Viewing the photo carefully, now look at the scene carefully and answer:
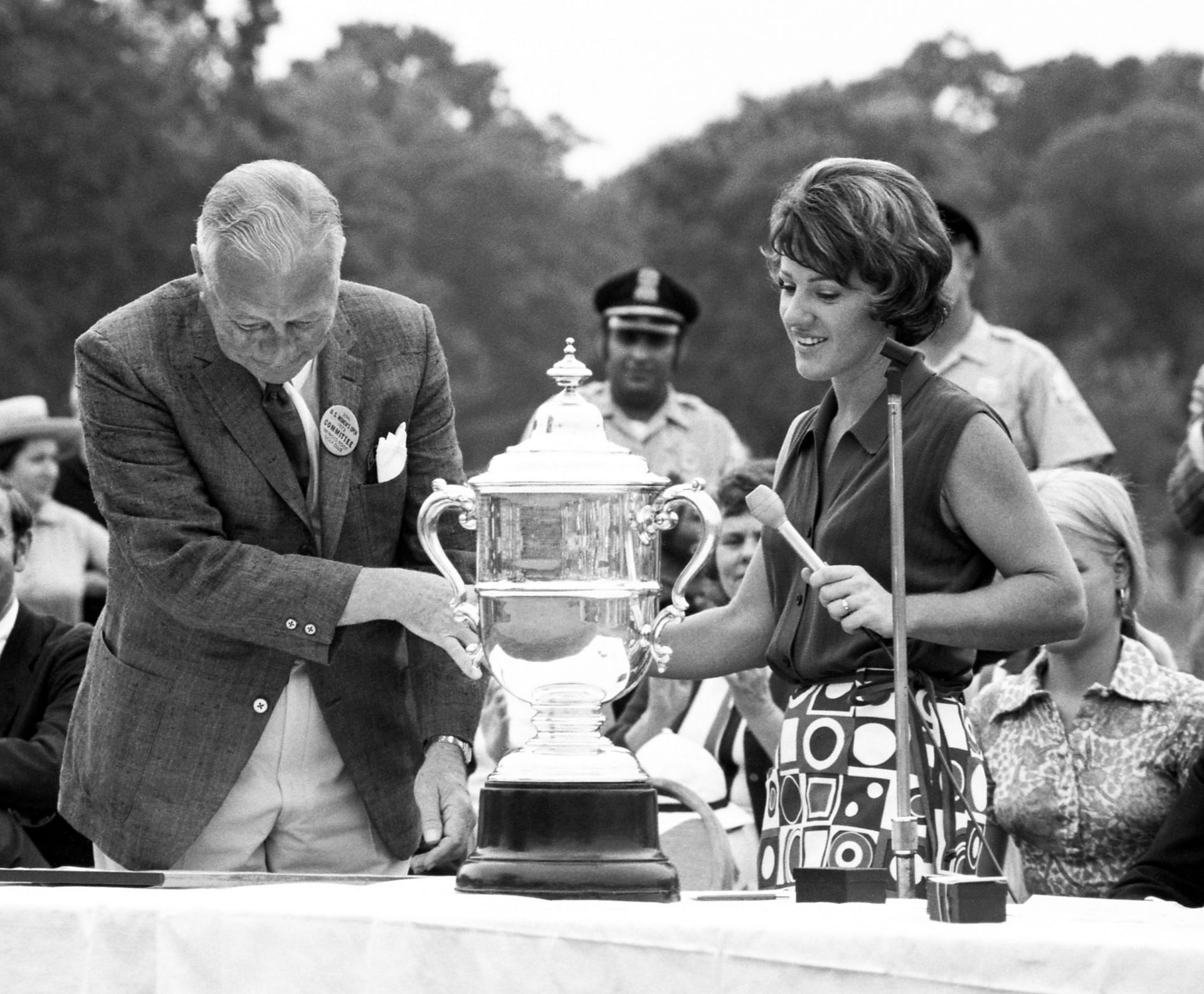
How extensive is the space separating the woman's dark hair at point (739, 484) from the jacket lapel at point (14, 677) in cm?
167

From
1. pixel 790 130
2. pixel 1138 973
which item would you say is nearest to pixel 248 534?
pixel 1138 973

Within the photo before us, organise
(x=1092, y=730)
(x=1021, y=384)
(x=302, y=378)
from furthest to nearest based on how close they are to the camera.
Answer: (x=1021, y=384) < (x=1092, y=730) < (x=302, y=378)

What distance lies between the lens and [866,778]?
2982mm

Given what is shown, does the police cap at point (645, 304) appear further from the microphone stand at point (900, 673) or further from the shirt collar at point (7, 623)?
the microphone stand at point (900, 673)

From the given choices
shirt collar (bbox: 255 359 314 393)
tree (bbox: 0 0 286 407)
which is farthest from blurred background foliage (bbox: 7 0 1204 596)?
shirt collar (bbox: 255 359 314 393)

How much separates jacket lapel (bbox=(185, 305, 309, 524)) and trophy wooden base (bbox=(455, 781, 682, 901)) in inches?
27.6

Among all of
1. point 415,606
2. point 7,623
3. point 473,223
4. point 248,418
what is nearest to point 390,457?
point 248,418

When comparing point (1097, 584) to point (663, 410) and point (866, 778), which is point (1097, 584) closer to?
point (866, 778)

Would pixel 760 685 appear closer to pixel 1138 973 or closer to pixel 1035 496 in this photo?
pixel 1035 496

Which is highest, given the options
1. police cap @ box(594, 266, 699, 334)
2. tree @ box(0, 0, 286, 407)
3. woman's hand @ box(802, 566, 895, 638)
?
tree @ box(0, 0, 286, 407)

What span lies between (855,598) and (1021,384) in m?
3.61

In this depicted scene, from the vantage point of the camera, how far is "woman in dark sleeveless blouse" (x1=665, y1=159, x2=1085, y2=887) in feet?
9.68

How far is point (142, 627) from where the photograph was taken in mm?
3275

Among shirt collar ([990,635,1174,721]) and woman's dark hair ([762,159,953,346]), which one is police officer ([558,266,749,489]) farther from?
woman's dark hair ([762,159,953,346])
